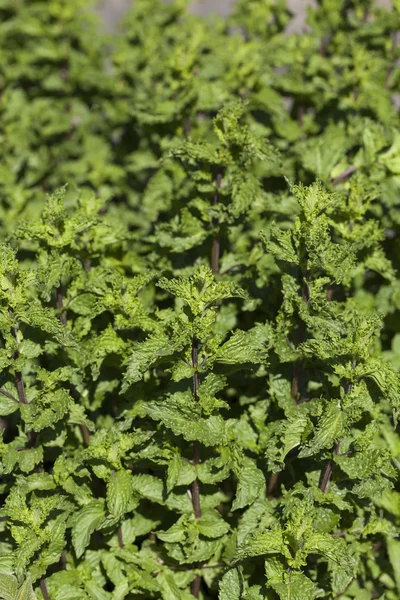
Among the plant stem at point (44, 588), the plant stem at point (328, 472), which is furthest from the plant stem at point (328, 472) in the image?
the plant stem at point (44, 588)

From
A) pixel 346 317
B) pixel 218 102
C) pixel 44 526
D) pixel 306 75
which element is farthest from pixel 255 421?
pixel 306 75

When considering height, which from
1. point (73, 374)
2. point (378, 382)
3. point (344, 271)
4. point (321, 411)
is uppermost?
point (344, 271)

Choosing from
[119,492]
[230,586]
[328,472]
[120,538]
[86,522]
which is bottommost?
[120,538]

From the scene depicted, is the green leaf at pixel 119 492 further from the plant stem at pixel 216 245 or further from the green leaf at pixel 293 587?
the plant stem at pixel 216 245

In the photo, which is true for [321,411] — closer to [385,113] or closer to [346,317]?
[346,317]

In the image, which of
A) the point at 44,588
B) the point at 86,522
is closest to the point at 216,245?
the point at 86,522

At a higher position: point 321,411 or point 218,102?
point 218,102

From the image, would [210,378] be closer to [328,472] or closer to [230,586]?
[328,472]

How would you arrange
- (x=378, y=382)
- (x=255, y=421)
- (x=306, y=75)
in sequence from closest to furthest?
(x=378, y=382)
(x=255, y=421)
(x=306, y=75)
